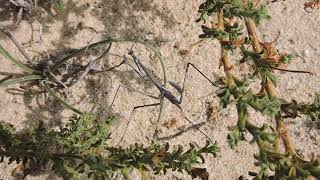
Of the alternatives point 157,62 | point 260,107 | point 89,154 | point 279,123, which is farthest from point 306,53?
point 89,154

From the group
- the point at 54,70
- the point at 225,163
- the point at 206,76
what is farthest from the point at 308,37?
the point at 54,70

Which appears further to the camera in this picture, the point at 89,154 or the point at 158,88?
the point at 158,88

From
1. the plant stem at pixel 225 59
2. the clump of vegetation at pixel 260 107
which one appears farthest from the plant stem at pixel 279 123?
the plant stem at pixel 225 59

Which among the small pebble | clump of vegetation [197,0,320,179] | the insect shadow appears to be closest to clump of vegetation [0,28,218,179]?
clump of vegetation [197,0,320,179]

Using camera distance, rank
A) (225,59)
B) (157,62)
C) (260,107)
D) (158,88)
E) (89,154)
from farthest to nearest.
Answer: (157,62) → (158,88) → (225,59) → (89,154) → (260,107)

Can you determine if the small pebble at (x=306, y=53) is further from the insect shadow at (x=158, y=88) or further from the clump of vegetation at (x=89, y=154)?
the clump of vegetation at (x=89, y=154)

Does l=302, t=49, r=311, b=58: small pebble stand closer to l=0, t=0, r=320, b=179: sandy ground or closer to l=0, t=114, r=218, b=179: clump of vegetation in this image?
l=0, t=0, r=320, b=179: sandy ground

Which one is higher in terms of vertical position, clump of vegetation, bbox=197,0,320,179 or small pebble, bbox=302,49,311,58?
small pebble, bbox=302,49,311,58

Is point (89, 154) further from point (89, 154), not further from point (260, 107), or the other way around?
point (260, 107)

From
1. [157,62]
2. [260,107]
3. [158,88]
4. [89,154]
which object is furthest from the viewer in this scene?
[157,62]
